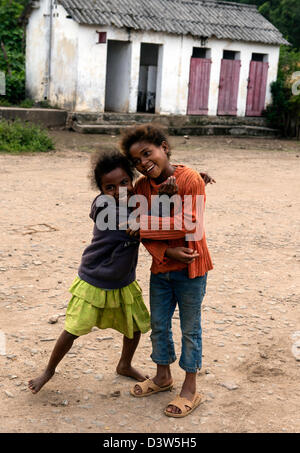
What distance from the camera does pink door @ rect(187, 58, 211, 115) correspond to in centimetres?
1725

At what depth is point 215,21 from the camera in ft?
57.7

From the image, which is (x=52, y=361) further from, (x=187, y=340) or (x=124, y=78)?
(x=124, y=78)

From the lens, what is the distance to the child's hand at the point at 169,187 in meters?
2.61

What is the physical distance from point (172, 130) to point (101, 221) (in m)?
14.3

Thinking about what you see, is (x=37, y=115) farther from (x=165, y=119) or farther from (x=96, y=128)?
(x=165, y=119)

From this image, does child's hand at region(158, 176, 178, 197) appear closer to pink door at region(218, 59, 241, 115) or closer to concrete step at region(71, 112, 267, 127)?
concrete step at region(71, 112, 267, 127)

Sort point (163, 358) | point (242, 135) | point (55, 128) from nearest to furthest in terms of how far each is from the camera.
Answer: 1. point (163, 358)
2. point (55, 128)
3. point (242, 135)

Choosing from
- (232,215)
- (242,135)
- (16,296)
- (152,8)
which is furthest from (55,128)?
(16,296)

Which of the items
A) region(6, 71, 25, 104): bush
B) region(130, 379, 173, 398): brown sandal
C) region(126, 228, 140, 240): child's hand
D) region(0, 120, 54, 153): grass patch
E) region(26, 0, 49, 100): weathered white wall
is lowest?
region(130, 379, 173, 398): brown sandal

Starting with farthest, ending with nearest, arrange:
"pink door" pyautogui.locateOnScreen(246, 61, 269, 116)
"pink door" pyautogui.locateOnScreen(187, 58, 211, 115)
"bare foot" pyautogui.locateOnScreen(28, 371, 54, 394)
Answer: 1. "pink door" pyautogui.locateOnScreen(246, 61, 269, 116)
2. "pink door" pyautogui.locateOnScreen(187, 58, 211, 115)
3. "bare foot" pyautogui.locateOnScreen(28, 371, 54, 394)

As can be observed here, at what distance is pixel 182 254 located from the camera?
267 centimetres

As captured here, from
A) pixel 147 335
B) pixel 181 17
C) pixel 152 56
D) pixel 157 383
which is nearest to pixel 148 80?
pixel 152 56

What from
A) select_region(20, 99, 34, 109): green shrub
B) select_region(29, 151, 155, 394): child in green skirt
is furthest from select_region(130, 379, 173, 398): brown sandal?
select_region(20, 99, 34, 109): green shrub

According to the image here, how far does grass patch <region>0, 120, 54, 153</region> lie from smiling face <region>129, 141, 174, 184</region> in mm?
9287
